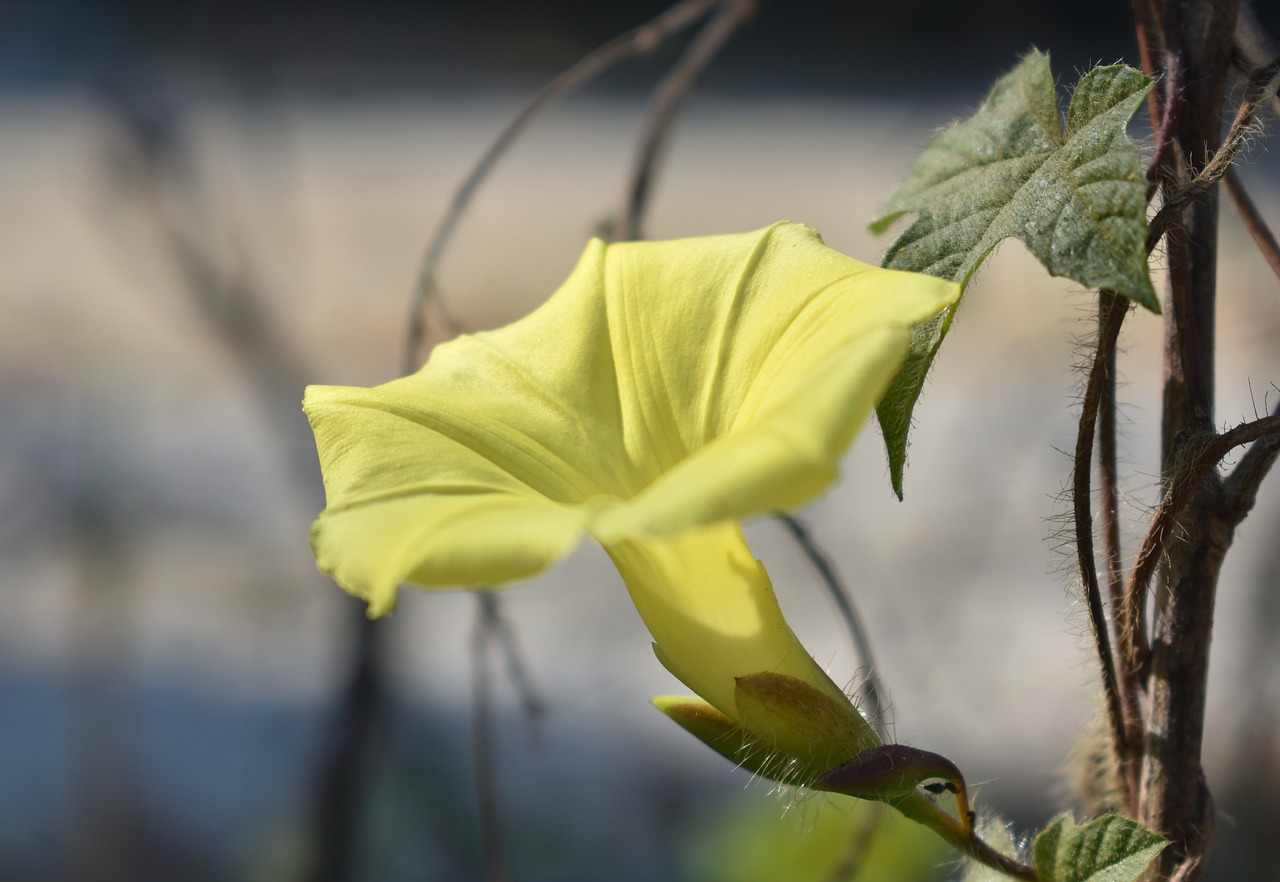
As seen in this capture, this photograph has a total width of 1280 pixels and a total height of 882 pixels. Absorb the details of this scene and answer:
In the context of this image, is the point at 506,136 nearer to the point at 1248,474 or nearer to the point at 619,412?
the point at 619,412

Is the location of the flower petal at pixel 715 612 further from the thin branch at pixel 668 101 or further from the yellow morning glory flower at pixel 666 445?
the thin branch at pixel 668 101

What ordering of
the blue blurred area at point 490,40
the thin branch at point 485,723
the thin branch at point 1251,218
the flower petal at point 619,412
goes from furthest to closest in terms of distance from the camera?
the blue blurred area at point 490,40 → the thin branch at point 485,723 → the thin branch at point 1251,218 → the flower petal at point 619,412

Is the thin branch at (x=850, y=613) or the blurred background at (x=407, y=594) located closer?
the thin branch at (x=850, y=613)

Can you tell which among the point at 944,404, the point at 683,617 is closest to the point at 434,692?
the point at 944,404

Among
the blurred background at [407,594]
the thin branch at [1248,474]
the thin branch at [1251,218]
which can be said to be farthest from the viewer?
the blurred background at [407,594]

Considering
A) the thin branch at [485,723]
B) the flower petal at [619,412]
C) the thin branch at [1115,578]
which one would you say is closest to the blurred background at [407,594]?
the thin branch at [485,723]
